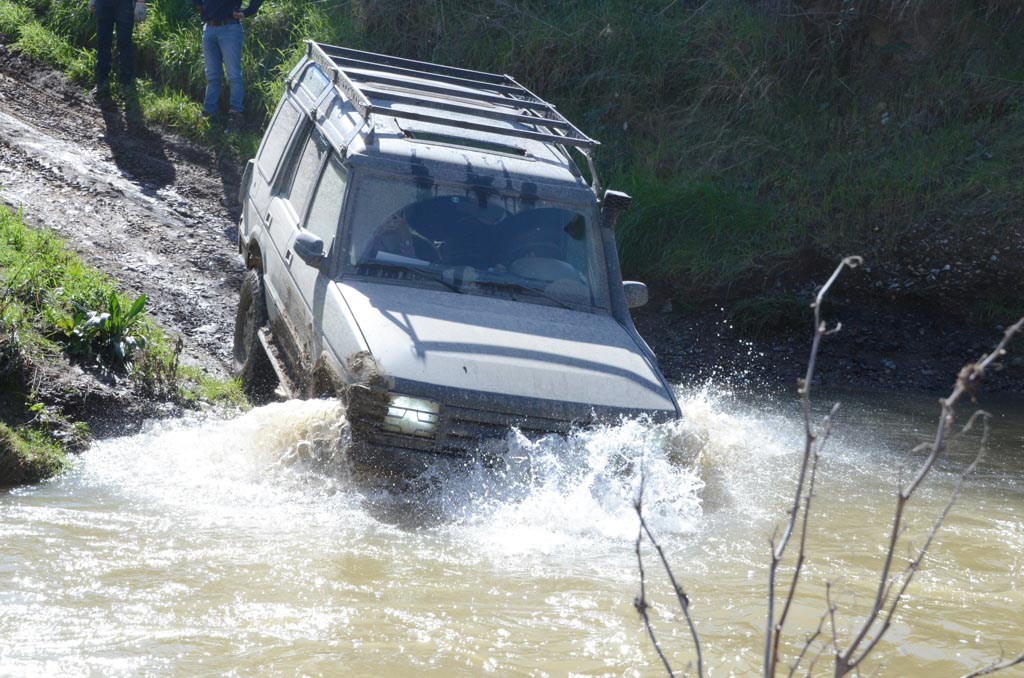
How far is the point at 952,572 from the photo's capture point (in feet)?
16.3

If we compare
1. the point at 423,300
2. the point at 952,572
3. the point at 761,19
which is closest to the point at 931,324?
the point at 761,19

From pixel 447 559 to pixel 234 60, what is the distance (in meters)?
8.31

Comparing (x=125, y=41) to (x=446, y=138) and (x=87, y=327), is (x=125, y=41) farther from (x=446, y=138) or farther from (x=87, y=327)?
(x=446, y=138)

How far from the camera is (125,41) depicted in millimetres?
12000

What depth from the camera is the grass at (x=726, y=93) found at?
33.4 feet

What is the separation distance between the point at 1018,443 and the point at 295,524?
490 centimetres

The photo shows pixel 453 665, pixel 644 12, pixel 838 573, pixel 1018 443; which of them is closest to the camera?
pixel 453 665

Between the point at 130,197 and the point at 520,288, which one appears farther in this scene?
the point at 130,197

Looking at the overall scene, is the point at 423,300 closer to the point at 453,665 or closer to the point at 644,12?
the point at 453,665

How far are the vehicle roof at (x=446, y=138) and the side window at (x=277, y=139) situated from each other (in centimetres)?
38

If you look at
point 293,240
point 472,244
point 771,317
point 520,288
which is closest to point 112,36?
point 293,240

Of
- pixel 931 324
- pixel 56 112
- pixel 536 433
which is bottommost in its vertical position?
pixel 536 433

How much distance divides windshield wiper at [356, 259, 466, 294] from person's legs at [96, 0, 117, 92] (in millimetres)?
7317

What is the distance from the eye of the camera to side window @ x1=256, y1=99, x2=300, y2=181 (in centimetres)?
736
